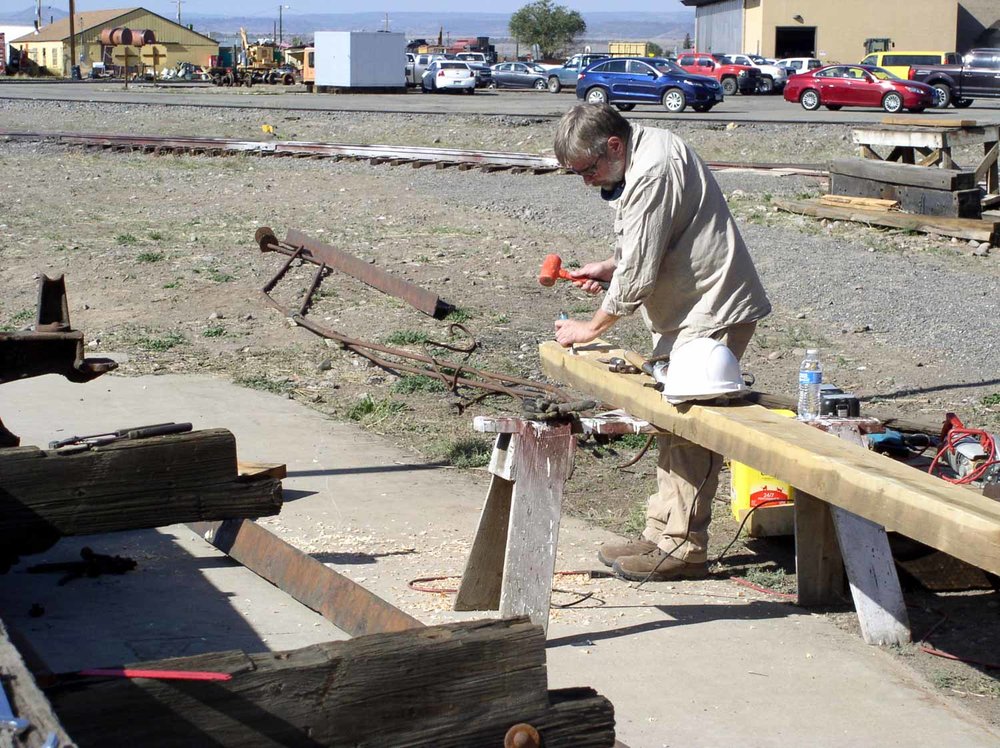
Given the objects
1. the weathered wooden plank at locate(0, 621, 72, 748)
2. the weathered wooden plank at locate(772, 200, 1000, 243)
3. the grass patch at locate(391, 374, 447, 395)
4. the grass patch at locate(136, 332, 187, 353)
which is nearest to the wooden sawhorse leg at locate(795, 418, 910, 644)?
the weathered wooden plank at locate(0, 621, 72, 748)

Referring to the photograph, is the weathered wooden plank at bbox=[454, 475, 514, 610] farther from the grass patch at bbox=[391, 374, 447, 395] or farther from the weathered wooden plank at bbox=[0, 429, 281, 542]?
the grass patch at bbox=[391, 374, 447, 395]

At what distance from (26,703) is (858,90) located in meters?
34.2

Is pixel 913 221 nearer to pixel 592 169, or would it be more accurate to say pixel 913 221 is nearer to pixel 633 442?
pixel 633 442

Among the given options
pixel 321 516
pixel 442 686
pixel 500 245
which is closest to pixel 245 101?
pixel 500 245

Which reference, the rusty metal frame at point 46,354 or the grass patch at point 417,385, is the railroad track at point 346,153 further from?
the rusty metal frame at point 46,354

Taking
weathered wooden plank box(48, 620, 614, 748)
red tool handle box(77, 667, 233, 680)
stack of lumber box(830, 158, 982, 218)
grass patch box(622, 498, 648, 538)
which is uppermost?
stack of lumber box(830, 158, 982, 218)

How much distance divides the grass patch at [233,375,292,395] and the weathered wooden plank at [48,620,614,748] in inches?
219

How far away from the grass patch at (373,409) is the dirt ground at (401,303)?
0.05ft

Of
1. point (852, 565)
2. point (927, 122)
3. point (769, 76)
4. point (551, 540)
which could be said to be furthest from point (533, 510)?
point (769, 76)

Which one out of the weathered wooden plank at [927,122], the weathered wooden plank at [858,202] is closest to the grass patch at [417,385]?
the weathered wooden plank at [858,202]

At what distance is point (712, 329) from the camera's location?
178 inches

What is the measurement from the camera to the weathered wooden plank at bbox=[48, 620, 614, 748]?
224 centimetres

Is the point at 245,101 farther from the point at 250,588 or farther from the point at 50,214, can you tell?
the point at 250,588

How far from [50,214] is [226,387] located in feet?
26.4
